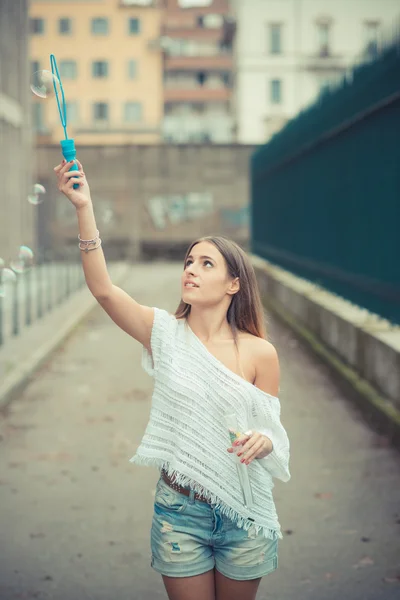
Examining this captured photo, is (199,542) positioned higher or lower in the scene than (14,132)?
lower

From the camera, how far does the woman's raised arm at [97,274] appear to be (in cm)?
289

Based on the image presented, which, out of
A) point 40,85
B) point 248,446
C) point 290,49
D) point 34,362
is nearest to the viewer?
point 248,446

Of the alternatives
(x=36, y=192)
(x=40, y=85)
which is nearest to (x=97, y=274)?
(x=40, y=85)

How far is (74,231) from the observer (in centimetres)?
3647

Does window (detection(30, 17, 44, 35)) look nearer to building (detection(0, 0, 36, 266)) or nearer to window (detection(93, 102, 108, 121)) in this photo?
window (detection(93, 102, 108, 121))

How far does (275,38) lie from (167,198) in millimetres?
32866

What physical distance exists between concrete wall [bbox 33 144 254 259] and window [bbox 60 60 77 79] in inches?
1740

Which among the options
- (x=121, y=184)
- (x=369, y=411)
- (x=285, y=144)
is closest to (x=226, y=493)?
(x=369, y=411)

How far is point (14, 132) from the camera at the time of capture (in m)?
28.2

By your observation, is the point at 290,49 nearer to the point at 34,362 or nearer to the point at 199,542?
the point at 34,362

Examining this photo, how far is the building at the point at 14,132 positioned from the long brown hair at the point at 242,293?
23.6 m

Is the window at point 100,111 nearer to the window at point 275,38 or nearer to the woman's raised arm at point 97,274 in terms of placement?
the window at point 275,38

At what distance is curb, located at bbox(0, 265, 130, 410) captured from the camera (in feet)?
29.6

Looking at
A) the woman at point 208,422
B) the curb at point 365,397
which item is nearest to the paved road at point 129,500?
the curb at point 365,397
